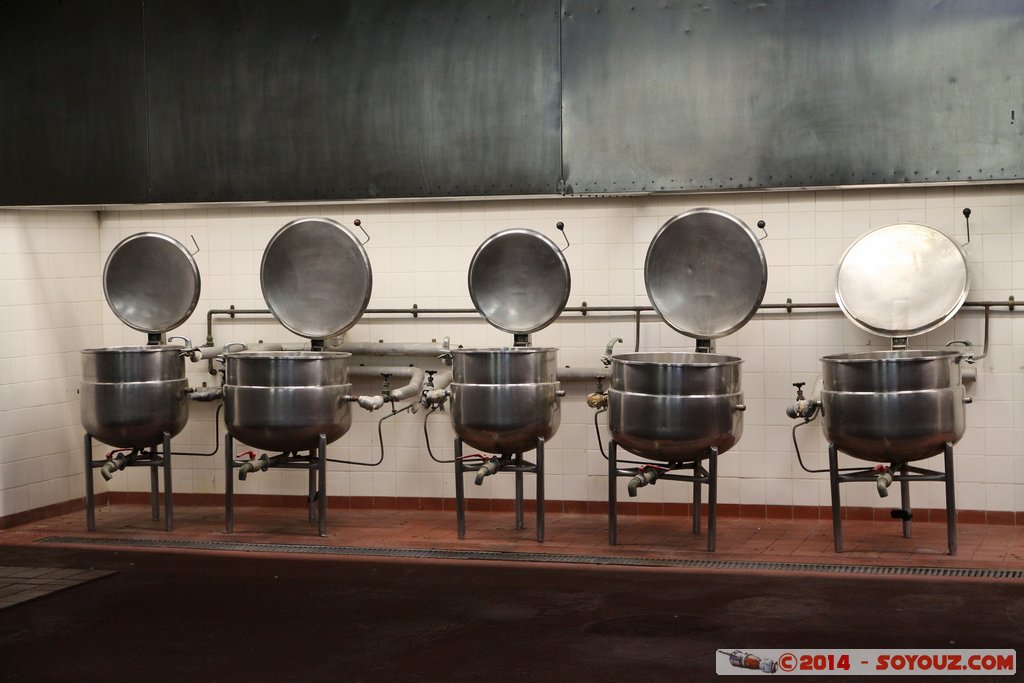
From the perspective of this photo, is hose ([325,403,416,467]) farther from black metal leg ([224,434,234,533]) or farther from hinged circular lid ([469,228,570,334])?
hinged circular lid ([469,228,570,334])

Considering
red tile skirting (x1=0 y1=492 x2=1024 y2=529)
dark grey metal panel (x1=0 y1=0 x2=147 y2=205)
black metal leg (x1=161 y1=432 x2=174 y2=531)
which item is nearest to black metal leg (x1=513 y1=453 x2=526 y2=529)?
red tile skirting (x1=0 y1=492 x2=1024 y2=529)

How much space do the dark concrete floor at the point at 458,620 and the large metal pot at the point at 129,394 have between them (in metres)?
0.96

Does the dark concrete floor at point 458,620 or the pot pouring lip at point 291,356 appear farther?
the pot pouring lip at point 291,356

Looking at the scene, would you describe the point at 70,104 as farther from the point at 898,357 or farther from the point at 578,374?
the point at 898,357

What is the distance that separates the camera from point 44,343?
712 cm

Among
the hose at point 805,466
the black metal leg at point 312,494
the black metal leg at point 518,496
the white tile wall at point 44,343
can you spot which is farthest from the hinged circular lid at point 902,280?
the white tile wall at point 44,343

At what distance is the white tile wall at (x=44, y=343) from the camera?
22.6 feet

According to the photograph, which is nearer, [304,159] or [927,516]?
[927,516]

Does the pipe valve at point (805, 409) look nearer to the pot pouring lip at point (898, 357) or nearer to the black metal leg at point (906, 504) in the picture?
the pot pouring lip at point (898, 357)

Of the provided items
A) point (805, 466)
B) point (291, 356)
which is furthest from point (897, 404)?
point (291, 356)

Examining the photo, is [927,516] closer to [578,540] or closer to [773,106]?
[578,540]

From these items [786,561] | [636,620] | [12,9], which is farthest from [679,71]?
[12,9]

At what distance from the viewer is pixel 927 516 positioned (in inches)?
253

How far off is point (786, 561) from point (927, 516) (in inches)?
48.8
